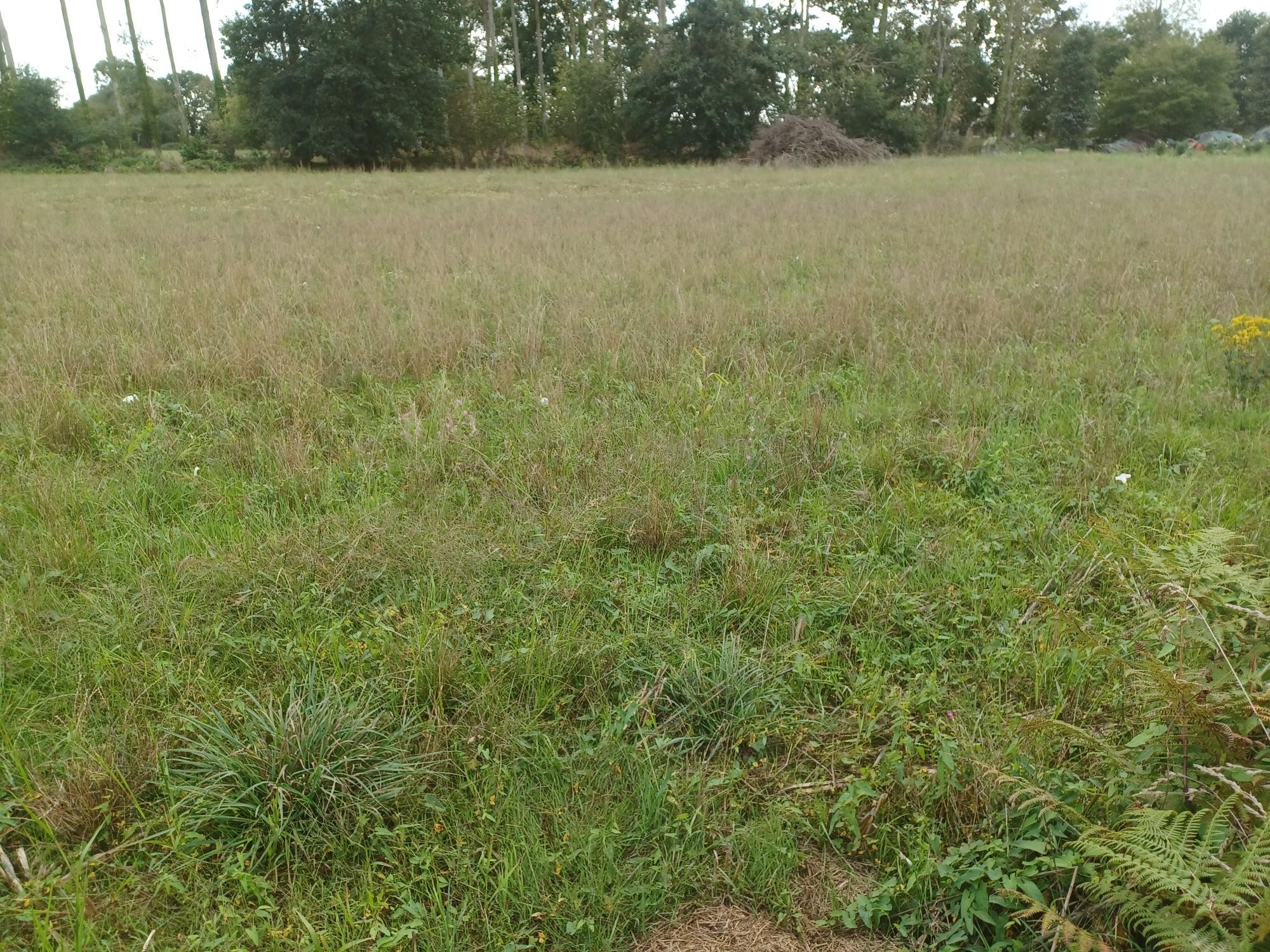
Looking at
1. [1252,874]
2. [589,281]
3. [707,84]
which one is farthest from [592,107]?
[1252,874]

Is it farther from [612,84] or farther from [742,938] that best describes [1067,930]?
[612,84]

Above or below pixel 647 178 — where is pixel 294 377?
below

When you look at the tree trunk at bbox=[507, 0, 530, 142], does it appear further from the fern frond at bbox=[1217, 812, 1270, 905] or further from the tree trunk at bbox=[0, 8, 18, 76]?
the fern frond at bbox=[1217, 812, 1270, 905]

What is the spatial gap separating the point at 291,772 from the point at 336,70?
33012mm

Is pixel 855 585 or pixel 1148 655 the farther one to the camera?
pixel 855 585

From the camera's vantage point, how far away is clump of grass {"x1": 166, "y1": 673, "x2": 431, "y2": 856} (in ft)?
7.01

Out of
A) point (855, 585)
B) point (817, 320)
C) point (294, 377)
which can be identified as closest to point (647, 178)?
point (817, 320)

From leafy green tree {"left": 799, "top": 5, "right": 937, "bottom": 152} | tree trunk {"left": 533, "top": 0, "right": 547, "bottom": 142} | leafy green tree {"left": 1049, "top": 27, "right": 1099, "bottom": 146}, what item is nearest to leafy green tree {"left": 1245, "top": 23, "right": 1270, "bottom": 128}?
leafy green tree {"left": 1049, "top": 27, "right": 1099, "bottom": 146}

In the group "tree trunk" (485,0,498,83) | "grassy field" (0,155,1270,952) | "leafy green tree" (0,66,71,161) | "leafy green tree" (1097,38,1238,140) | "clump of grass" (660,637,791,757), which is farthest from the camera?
"leafy green tree" (1097,38,1238,140)

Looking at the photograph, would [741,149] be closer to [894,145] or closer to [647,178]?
[894,145]

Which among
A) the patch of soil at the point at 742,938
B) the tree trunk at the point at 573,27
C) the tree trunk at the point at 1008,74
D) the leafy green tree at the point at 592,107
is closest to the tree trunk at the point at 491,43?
the leafy green tree at the point at 592,107

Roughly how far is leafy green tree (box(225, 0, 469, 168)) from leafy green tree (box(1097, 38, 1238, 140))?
125 feet

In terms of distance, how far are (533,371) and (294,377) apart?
155 centimetres

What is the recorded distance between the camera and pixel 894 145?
38406mm
